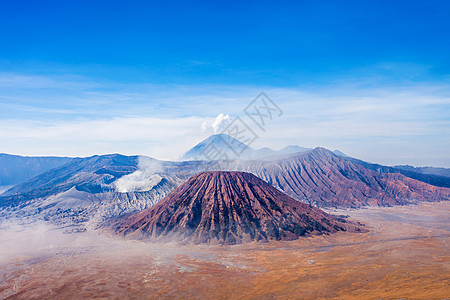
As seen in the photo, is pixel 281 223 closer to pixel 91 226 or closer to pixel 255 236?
pixel 255 236

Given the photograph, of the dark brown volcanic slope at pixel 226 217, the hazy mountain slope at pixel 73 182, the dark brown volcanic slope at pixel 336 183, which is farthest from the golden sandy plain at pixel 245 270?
the hazy mountain slope at pixel 73 182

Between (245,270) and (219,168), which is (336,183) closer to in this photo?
(219,168)

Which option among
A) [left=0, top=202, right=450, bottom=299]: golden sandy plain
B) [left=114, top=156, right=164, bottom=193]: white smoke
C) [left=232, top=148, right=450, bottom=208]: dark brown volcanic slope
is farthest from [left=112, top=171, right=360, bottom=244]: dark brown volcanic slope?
[left=232, top=148, right=450, bottom=208]: dark brown volcanic slope

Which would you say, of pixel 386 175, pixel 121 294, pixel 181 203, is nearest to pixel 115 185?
pixel 181 203

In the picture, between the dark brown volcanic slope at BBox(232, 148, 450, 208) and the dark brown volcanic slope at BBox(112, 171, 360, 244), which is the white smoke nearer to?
the dark brown volcanic slope at BBox(232, 148, 450, 208)

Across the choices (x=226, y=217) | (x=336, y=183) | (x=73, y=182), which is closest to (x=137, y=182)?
(x=73, y=182)

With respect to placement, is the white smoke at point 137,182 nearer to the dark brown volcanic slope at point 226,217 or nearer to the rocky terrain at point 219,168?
the rocky terrain at point 219,168
